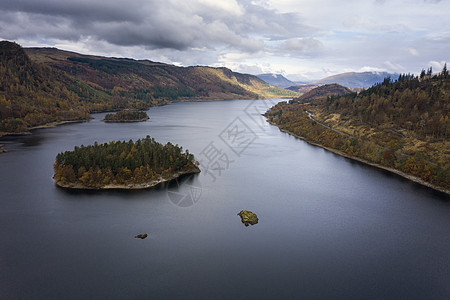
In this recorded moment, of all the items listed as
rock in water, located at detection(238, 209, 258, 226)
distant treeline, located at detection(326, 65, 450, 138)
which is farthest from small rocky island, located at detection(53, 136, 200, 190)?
distant treeline, located at detection(326, 65, 450, 138)

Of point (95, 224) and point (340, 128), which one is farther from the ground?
point (340, 128)

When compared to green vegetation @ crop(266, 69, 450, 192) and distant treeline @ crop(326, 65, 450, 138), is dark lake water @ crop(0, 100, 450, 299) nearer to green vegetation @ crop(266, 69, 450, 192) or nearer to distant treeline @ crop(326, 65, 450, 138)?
green vegetation @ crop(266, 69, 450, 192)

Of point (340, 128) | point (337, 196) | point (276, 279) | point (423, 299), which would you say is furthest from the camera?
point (340, 128)

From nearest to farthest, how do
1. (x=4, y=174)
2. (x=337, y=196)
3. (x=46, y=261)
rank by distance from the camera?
1. (x=46, y=261)
2. (x=337, y=196)
3. (x=4, y=174)

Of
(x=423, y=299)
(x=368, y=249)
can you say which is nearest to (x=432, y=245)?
(x=368, y=249)

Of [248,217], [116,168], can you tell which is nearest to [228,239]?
[248,217]

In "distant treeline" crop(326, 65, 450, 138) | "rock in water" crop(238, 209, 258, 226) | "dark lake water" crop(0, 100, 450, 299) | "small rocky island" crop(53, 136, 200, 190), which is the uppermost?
"distant treeline" crop(326, 65, 450, 138)

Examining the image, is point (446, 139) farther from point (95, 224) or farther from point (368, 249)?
point (95, 224)
